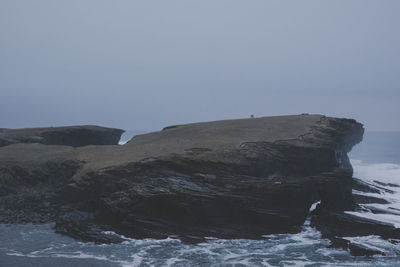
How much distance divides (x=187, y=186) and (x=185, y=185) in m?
0.16

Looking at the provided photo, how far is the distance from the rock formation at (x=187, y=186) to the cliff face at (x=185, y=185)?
7 cm

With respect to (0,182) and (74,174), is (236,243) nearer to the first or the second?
(74,174)

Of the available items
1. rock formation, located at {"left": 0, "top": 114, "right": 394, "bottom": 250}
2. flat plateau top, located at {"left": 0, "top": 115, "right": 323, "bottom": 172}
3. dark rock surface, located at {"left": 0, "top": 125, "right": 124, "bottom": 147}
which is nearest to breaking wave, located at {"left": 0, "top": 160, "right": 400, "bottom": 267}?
rock formation, located at {"left": 0, "top": 114, "right": 394, "bottom": 250}

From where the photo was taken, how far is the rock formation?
71.2 ft

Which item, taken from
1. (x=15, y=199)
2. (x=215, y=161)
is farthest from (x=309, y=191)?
(x=15, y=199)

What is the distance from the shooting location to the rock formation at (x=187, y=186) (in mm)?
21703

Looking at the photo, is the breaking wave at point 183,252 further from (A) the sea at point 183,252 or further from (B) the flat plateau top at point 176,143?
(B) the flat plateau top at point 176,143

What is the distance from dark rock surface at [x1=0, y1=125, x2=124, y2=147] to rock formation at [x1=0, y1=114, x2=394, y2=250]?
9.47 meters

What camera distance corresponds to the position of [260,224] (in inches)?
868

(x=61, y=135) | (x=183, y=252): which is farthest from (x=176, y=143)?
(x=61, y=135)

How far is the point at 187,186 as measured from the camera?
2250cm

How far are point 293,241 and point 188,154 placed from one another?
9315 millimetres

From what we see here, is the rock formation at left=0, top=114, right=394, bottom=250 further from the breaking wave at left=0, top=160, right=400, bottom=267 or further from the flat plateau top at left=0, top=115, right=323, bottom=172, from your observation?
the breaking wave at left=0, top=160, right=400, bottom=267

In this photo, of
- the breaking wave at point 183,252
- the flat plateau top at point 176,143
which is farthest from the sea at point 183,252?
the flat plateau top at point 176,143
